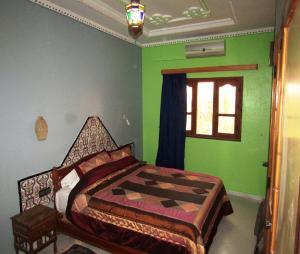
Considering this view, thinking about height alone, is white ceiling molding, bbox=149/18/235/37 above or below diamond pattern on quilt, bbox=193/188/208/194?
above

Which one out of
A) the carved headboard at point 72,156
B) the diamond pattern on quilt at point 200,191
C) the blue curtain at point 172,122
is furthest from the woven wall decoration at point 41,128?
the blue curtain at point 172,122

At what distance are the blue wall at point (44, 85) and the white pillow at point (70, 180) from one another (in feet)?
0.77

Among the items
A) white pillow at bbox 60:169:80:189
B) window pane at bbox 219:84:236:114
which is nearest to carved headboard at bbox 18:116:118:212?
white pillow at bbox 60:169:80:189

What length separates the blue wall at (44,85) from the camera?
89.4 inches

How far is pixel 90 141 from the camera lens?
337 cm

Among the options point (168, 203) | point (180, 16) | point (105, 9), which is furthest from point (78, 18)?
point (168, 203)

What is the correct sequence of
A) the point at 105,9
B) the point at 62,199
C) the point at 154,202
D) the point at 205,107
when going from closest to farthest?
the point at 154,202 → the point at 62,199 → the point at 105,9 → the point at 205,107

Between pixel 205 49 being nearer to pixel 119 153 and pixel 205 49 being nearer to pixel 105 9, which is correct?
pixel 105 9

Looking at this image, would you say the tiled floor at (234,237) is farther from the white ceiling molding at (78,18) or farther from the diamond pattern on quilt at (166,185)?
the white ceiling molding at (78,18)

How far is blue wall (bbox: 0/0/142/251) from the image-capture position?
227 centimetres

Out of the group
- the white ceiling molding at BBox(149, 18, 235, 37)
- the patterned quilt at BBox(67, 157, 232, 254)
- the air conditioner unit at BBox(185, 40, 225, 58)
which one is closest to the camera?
the patterned quilt at BBox(67, 157, 232, 254)

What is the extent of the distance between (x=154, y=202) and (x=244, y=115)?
2.33 m

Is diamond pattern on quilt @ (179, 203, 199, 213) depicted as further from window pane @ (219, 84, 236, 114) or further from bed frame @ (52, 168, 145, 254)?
window pane @ (219, 84, 236, 114)

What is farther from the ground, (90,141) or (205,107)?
(205,107)
